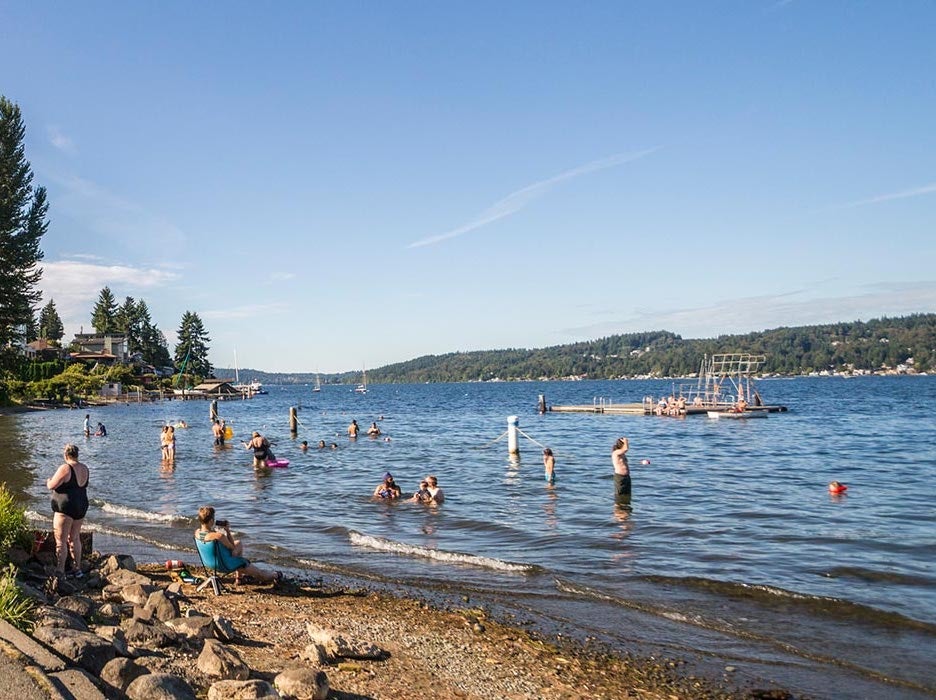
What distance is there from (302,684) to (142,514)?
560 inches

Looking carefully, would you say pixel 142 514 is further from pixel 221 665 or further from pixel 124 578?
pixel 221 665

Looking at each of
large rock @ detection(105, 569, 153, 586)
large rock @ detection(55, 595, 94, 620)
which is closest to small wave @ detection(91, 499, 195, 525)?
large rock @ detection(105, 569, 153, 586)

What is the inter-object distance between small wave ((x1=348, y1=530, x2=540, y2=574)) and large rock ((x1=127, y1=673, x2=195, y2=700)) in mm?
7706

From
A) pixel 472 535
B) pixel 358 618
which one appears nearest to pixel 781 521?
pixel 472 535

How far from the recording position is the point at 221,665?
6469mm

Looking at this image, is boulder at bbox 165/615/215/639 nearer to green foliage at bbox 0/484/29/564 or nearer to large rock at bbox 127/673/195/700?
large rock at bbox 127/673/195/700

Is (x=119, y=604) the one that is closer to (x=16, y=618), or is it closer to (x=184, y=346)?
(x=16, y=618)

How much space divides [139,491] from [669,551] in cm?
1735

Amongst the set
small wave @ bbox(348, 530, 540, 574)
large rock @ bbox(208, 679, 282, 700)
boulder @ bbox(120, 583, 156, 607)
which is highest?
large rock @ bbox(208, 679, 282, 700)

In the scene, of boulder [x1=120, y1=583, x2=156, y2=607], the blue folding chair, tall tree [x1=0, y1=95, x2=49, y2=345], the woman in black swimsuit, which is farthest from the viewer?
tall tree [x1=0, y1=95, x2=49, y2=345]

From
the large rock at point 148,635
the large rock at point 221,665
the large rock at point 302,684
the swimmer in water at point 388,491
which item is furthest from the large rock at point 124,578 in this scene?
the swimmer in water at point 388,491

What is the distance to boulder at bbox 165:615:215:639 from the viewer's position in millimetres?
7691

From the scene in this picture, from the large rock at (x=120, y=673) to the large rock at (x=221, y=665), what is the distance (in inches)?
A: 25.9

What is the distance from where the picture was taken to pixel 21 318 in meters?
43.9
